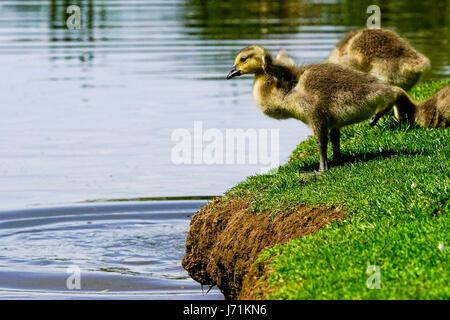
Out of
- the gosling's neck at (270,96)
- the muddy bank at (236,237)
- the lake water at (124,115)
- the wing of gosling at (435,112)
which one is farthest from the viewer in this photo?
the wing of gosling at (435,112)

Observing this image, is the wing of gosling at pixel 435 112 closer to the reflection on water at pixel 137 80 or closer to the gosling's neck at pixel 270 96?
the gosling's neck at pixel 270 96

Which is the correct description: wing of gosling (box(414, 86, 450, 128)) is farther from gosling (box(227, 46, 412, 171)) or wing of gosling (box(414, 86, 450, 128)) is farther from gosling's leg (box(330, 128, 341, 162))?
gosling's leg (box(330, 128, 341, 162))

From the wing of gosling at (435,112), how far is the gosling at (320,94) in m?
2.07

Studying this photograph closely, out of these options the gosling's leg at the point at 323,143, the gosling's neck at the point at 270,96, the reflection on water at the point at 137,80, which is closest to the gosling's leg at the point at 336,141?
the gosling's leg at the point at 323,143

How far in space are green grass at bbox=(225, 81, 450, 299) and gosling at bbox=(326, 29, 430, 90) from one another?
6.27 ft

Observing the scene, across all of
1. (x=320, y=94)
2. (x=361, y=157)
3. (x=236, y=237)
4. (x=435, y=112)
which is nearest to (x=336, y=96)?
(x=320, y=94)

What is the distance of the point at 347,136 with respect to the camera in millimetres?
13359

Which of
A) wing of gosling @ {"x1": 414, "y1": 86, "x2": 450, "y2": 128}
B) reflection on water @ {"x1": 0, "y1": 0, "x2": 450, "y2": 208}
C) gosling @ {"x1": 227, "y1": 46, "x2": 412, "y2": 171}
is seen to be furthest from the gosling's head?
reflection on water @ {"x1": 0, "y1": 0, "x2": 450, "y2": 208}

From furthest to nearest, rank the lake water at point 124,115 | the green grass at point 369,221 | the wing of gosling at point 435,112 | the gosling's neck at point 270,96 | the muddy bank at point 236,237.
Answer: the wing of gosling at point 435,112
the lake water at point 124,115
the gosling's neck at point 270,96
the muddy bank at point 236,237
the green grass at point 369,221

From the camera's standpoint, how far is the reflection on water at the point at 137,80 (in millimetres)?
15531

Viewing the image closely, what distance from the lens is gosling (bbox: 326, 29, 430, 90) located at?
13.2m
